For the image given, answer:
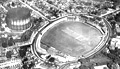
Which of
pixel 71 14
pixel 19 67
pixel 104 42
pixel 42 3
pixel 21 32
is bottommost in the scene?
pixel 19 67

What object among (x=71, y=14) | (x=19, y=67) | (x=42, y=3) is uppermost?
(x=42, y=3)

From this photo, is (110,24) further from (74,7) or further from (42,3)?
(42,3)

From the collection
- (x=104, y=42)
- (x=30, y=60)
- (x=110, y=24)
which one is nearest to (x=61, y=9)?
(x=110, y=24)

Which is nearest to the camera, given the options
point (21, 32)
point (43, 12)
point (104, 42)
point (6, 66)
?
point (6, 66)

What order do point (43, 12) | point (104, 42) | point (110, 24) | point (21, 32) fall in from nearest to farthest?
point (104, 42)
point (21, 32)
point (110, 24)
point (43, 12)

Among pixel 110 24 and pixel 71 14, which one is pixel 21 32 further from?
A: pixel 110 24

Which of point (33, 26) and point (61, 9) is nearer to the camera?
point (33, 26)

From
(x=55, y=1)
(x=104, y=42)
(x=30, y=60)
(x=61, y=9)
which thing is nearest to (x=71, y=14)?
(x=61, y=9)

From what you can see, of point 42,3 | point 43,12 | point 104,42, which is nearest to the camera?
point 104,42

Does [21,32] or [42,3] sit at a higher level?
[42,3]
